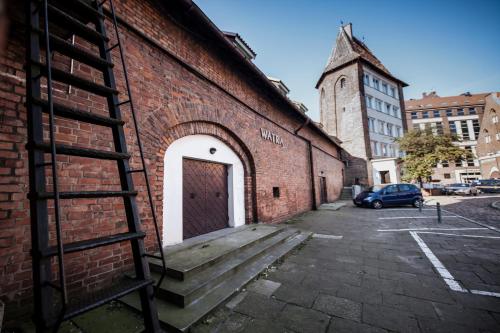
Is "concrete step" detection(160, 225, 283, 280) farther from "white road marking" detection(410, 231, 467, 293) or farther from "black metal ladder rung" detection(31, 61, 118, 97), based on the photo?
"white road marking" detection(410, 231, 467, 293)

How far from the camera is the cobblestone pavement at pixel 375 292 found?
93.1 inches

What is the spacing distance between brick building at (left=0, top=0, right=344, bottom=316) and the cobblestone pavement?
194 cm

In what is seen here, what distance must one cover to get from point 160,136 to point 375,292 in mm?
4271

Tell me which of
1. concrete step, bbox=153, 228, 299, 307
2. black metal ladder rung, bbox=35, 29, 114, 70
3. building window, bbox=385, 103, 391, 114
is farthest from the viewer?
building window, bbox=385, 103, 391, 114

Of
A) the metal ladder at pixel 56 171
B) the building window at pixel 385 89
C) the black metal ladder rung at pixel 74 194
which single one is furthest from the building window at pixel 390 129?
the black metal ladder rung at pixel 74 194

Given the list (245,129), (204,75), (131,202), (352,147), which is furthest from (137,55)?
(352,147)

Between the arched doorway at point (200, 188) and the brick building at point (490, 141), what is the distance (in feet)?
150

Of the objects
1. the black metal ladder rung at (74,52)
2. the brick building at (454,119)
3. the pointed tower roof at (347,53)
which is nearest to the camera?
the black metal ladder rung at (74,52)

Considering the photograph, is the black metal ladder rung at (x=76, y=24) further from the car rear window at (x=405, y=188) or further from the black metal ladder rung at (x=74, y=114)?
the car rear window at (x=405, y=188)

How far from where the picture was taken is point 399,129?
95.1ft

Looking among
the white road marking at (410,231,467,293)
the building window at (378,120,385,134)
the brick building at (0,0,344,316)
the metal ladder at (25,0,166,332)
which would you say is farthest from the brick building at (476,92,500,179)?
the metal ladder at (25,0,166,332)

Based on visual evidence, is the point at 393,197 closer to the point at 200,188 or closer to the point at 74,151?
the point at 200,188

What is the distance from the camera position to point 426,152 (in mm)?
22391

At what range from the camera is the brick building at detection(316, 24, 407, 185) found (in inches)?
945
